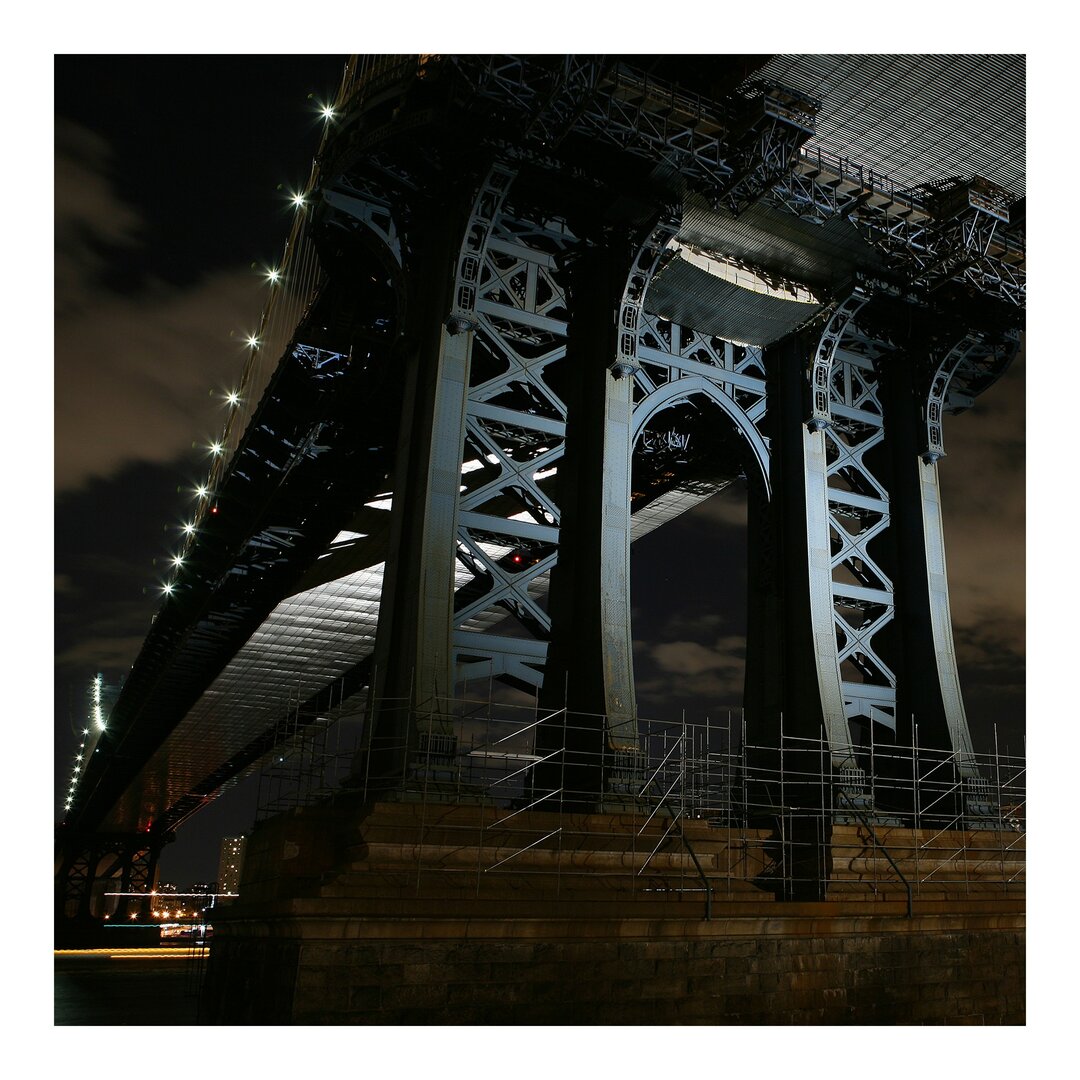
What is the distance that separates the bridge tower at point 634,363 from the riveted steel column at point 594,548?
0.21ft

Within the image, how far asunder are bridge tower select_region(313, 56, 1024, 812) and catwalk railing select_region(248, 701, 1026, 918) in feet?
1.01

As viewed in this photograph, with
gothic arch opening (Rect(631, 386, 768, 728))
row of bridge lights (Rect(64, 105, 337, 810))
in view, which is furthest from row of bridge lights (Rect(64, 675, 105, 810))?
gothic arch opening (Rect(631, 386, 768, 728))

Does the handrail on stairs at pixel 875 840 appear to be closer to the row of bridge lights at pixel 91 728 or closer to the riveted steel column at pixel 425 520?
the riveted steel column at pixel 425 520

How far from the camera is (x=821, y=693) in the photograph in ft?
80.1

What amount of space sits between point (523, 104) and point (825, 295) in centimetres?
995

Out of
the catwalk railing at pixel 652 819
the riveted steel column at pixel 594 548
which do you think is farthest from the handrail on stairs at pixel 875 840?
the riveted steel column at pixel 594 548

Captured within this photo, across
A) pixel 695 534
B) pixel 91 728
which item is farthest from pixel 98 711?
pixel 695 534

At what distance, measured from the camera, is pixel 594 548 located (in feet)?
72.6

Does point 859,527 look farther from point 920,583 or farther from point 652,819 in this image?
point 652,819

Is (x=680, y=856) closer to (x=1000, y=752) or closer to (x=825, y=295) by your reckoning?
(x=1000, y=752)

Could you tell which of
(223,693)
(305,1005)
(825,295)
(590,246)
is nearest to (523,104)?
(590,246)

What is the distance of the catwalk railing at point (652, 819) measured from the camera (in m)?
16.9

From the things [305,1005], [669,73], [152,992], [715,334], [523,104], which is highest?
[669,73]

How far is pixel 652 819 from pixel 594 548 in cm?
567
